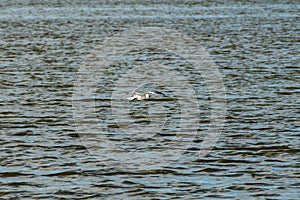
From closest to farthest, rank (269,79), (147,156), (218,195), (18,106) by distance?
1. (218,195)
2. (147,156)
3. (18,106)
4. (269,79)

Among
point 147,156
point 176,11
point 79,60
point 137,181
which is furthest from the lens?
point 176,11

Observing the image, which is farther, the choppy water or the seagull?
the seagull

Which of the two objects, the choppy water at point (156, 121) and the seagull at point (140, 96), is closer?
the choppy water at point (156, 121)

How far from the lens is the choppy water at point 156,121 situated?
83.4ft

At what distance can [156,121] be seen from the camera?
118 ft

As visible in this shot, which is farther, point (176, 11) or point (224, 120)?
point (176, 11)

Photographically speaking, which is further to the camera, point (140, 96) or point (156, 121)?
point (140, 96)

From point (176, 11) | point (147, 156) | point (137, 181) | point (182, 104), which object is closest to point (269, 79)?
point (182, 104)

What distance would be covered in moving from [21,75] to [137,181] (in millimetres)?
25118

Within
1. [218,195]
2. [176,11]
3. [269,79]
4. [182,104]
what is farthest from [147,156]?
[176,11]

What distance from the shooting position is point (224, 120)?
35844 mm

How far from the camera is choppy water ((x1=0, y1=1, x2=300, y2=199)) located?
25.4 metres

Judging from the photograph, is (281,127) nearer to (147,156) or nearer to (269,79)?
(147,156)

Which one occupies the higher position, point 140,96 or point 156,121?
point 140,96
